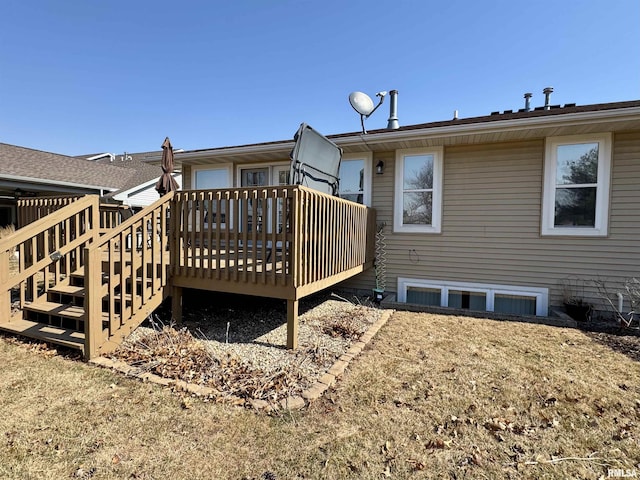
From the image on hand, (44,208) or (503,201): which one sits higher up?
(503,201)

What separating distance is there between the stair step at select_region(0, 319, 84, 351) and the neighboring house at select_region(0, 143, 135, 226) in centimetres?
899

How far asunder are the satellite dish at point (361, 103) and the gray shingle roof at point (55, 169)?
37.6ft

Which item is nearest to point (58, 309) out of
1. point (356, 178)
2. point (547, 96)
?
point (356, 178)

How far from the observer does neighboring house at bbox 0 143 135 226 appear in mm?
10805

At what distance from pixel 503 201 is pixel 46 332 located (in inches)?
→ 285

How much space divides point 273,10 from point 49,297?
8313mm

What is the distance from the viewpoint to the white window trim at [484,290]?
573 centimetres

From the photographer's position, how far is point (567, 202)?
5.54m

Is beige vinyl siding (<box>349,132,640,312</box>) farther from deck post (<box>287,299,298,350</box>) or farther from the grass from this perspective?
deck post (<box>287,299,298,350</box>)

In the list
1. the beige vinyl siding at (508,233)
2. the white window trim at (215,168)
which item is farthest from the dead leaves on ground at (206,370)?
the white window trim at (215,168)

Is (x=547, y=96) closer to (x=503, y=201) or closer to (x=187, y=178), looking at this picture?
(x=503, y=201)

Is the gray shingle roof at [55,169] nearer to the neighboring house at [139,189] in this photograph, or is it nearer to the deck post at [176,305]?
the neighboring house at [139,189]

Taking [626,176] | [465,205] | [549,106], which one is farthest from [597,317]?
[549,106]

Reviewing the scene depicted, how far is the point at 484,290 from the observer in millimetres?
A: 6066
